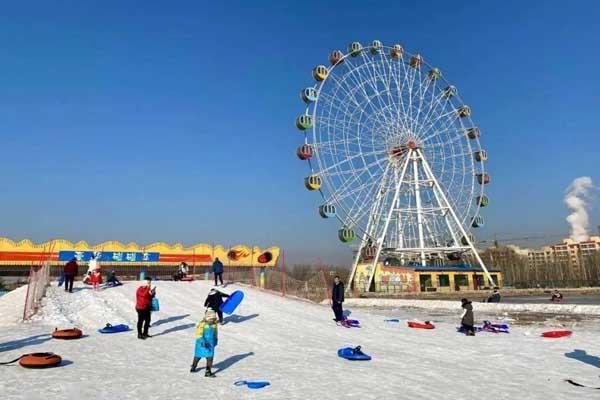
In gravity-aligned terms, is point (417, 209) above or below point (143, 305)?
above

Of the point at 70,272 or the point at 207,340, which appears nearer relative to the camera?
the point at 207,340

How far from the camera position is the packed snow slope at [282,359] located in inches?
352

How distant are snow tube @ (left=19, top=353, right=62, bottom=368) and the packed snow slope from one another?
0.61 feet

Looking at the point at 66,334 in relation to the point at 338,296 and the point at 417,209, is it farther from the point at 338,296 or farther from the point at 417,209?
the point at 417,209

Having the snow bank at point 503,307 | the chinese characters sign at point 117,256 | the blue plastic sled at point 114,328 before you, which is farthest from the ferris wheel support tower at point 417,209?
the blue plastic sled at point 114,328

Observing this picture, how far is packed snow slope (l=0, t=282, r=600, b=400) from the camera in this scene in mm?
8938

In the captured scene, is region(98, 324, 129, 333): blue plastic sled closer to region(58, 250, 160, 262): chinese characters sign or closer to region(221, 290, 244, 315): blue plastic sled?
region(221, 290, 244, 315): blue plastic sled

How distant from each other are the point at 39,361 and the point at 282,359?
5896 mm

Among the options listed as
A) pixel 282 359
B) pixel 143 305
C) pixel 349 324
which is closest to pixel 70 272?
pixel 143 305

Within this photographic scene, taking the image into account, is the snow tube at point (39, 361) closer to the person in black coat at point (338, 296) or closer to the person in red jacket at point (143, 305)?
the person in red jacket at point (143, 305)

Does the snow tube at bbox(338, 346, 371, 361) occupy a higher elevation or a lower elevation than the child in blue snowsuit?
lower

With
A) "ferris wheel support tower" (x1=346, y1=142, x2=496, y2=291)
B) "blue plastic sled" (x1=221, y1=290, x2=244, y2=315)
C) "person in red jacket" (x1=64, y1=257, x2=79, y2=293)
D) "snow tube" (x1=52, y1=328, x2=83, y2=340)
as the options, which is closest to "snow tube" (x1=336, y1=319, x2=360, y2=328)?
"blue plastic sled" (x1=221, y1=290, x2=244, y2=315)

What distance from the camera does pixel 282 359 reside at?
12.4 meters

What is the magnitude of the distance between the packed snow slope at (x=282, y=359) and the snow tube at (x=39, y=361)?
0.61 ft
